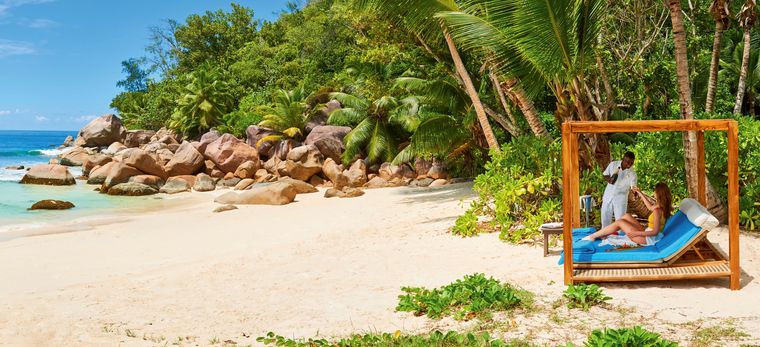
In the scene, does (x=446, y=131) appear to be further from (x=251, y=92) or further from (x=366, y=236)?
(x=251, y=92)

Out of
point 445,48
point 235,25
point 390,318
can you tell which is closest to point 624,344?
point 390,318

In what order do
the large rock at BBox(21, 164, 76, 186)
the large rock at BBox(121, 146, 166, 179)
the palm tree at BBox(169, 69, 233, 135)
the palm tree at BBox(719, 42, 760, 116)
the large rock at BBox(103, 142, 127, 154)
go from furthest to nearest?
the large rock at BBox(103, 142, 127, 154)
the palm tree at BBox(169, 69, 233, 135)
the large rock at BBox(21, 164, 76, 186)
the large rock at BBox(121, 146, 166, 179)
the palm tree at BBox(719, 42, 760, 116)

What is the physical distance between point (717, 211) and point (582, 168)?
2.10 metres

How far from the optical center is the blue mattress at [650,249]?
279 inches

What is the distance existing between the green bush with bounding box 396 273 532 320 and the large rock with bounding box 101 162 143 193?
20142 mm

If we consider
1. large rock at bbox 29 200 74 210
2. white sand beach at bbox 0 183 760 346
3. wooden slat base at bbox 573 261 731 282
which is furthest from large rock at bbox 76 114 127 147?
wooden slat base at bbox 573 261 731 282

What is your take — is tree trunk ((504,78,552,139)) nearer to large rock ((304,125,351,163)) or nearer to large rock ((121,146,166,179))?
large rock ((304,125,351,163))

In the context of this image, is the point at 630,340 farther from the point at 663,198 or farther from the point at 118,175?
the point at 118,175

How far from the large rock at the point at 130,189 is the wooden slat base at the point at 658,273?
19384mm

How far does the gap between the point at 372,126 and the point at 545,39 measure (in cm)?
1530

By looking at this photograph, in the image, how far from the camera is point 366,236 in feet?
38.0

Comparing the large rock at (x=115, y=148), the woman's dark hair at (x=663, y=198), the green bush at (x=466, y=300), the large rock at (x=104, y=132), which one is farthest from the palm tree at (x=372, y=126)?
the large rock at (x=104, y=132)

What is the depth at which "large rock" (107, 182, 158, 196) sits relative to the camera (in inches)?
911

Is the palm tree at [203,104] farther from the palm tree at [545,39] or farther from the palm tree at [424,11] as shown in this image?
the palm tree at [545,39]
